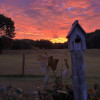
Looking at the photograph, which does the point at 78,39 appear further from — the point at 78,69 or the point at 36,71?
the point at 36,71

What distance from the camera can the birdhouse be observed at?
1774 millimetres

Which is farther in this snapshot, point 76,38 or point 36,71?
point 36,71

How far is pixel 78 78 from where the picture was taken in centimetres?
174

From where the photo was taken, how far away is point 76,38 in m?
1.81

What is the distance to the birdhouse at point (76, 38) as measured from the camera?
177 cm

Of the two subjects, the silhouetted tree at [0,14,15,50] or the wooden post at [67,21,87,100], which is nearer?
the wooden post at [67,21,87,100]

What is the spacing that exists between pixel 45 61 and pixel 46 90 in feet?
1.57

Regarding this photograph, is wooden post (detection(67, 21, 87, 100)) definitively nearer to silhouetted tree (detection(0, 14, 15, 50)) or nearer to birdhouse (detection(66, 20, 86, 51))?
birdhouse (detection(66, 20, 86, 51))

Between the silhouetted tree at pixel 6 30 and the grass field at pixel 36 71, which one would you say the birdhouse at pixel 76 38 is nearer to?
the grass field at pixel 36 71

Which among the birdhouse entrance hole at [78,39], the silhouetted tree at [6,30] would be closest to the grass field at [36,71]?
the birdhouse entrance hole at [78,39]

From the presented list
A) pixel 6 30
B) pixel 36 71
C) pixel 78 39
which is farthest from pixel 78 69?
pixel 6 30

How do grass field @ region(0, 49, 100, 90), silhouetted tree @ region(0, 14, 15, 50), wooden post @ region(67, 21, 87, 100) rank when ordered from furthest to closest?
silhouetted tree @ region(0, 14, 15, 50) < grass field @ region(0, 49, 100, 90) < wooden post @ region(67, 21, 87, 100)

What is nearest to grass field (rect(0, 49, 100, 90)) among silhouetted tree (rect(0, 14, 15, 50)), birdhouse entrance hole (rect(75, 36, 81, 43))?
birdhouse entrance hole (rect(75, 36, 81, 43))

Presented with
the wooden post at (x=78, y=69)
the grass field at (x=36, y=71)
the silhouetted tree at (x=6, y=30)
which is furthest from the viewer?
the silhouetted tree at (x=6, y=30)
